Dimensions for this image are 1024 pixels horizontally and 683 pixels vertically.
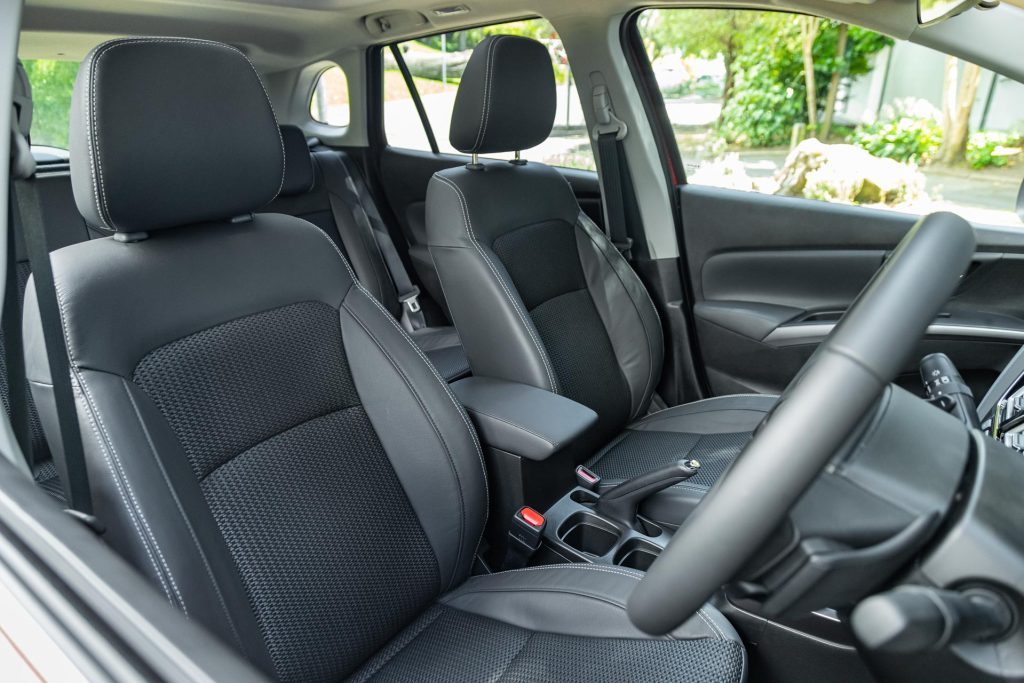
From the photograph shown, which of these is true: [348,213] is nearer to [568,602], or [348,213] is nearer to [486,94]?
[486,94]

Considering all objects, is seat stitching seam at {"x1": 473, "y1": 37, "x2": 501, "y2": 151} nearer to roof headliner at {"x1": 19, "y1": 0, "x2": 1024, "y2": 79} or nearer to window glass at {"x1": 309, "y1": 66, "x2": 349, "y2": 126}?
roof headliner at {"x1": 19, "y1": 0, "x2": 1024, "y2": 79}

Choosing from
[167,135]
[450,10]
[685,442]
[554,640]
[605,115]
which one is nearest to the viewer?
[167,135]

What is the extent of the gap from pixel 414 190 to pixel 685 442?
1.85 meters

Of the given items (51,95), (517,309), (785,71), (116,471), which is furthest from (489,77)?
(51,95)

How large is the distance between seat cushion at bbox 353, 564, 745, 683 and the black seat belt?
191 cm

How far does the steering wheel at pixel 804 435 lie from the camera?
570mm

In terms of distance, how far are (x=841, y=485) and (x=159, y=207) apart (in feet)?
3.47

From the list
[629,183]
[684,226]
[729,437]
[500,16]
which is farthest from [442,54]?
[729,437]

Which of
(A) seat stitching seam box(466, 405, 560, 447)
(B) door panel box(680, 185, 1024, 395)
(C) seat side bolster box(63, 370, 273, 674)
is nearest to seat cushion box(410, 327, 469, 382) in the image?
(A) seat stitching seam box(466, 405, 560, 447)

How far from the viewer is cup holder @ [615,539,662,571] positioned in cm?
152

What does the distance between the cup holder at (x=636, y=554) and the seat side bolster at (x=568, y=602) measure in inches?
6.7

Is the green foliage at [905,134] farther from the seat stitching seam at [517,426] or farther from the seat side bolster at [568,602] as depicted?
the seat side bolster at [568,602]

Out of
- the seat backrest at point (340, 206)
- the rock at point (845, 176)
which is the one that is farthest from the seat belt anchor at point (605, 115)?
the seat backrest at point (340, 206)

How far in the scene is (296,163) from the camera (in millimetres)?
2885
